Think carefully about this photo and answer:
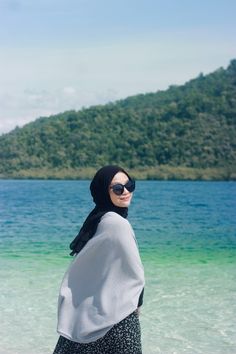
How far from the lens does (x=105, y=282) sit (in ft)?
11.2

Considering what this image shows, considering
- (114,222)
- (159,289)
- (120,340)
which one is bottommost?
(159,289)

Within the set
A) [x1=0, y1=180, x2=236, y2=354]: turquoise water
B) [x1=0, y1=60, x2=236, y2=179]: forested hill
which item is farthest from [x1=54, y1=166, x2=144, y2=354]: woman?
[x1=0, y1=60, x2=236, y2=179]: forested hill

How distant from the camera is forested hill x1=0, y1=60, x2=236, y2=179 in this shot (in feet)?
258

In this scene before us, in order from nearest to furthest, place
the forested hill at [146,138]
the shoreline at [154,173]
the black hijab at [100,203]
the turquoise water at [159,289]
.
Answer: the black hijab at [100,203], the turquoise water at [159,289], the forested hill at [146,138], the shoreline at [154,173]

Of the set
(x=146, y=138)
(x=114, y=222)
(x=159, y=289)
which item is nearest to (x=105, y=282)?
(x=114, y=222)

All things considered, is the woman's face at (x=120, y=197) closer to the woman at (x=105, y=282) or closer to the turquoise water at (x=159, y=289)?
the woman at (x=105, y=282)

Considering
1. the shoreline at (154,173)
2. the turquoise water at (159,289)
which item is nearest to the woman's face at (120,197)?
the turquoise water at (159,289)

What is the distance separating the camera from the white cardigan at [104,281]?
3.38 m

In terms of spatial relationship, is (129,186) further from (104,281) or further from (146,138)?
(146,138)

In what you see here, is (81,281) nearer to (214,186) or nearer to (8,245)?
(8,245)

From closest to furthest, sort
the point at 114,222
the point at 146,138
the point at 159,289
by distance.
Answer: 1. the point at 114,222
2. the point at 159,289
3. the point at 146,138

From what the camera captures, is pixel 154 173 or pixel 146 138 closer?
pixel 146 138

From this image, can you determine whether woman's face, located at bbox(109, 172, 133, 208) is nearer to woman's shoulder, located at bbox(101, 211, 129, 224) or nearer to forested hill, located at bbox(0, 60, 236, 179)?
woman's shoulder, located at bbox(101, 211, 129, 224)

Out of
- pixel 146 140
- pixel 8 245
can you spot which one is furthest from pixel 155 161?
pixel 8 245
